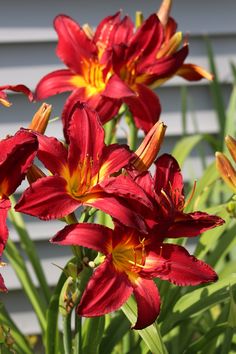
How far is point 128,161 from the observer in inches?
42.7

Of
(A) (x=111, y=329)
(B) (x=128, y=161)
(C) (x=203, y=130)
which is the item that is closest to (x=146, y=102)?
(B) (x=128, y=161)

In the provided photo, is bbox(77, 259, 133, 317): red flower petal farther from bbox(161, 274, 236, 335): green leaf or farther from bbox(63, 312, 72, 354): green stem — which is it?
bbox(161, 274, 236, 335): green leaf

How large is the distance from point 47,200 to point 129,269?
0.55 ft

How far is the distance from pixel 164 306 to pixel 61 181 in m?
0.61

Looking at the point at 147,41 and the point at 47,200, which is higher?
the point at 147,41

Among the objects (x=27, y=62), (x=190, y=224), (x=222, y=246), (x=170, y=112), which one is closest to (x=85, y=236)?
(x=190, y=224)

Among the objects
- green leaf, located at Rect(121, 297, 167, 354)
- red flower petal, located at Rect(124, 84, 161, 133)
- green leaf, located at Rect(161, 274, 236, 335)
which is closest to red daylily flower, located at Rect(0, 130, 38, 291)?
green leaf, located at Rect(121, 297, 167, 354)

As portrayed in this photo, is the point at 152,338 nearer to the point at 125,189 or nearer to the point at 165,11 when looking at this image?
the point at 125,189

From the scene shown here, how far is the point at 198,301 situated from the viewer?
1485mm

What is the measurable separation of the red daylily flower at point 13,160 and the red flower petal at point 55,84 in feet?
1.58

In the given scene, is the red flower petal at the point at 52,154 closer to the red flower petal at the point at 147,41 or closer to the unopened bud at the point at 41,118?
the unopened bud at the point at 41,118

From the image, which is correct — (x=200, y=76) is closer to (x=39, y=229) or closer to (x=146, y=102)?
(x=146, y=102)

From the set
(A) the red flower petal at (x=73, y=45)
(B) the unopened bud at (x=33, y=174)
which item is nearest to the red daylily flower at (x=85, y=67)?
(A) the red flower petal at (x=73, y=45)

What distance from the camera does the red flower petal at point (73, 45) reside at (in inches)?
57.7
